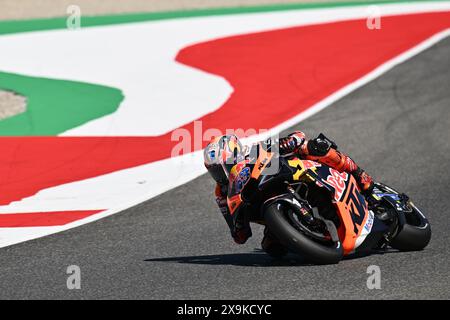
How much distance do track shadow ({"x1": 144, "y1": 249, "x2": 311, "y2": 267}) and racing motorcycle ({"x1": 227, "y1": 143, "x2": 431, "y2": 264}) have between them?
39 cm

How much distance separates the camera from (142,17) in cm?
2334

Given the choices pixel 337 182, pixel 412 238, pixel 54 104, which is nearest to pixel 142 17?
pixel 54 104

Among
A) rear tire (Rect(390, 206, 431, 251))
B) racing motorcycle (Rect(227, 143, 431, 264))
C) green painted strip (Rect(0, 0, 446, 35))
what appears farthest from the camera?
Result: green painted strip (Rect(0, 0, 446, 35))

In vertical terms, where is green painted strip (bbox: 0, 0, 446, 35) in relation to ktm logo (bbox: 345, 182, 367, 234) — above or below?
below

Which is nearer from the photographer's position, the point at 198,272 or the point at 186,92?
the point at 198,272

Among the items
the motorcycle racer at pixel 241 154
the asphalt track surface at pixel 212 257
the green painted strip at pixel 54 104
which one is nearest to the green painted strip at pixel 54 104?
the green painted strip at pixel 54 104

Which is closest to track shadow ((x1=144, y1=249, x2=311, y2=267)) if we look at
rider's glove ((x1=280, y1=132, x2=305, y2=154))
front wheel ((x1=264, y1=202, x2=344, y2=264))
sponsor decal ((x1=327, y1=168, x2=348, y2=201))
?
front wheel ((x1=264, y1=202, x2=344, y2=264))

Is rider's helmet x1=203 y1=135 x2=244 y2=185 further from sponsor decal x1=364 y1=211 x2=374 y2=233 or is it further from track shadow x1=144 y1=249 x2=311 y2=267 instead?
sponsor decal x1=364 y1=211 x2=374 y2=233

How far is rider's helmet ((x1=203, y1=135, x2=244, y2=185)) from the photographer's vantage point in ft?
24.8

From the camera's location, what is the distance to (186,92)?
16.3 m
